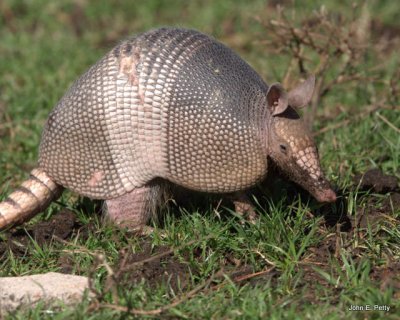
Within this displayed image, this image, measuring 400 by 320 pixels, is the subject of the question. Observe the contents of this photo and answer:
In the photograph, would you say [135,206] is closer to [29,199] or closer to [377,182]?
[29,199]

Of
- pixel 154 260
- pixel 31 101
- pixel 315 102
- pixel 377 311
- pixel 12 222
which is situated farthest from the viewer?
pixel 31 101

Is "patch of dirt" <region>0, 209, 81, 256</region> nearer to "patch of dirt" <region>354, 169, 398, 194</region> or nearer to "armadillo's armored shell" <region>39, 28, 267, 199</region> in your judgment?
"armadillo's armored shell" <region>39, 28, 267, 199</region>

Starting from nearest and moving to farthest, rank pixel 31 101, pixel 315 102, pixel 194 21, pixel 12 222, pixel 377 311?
pixel 377 311
pixel 12 222
pixel 315 102
pixel 31 101
pixel 194 21

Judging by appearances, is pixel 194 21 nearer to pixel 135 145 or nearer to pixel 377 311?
pixel 135 145

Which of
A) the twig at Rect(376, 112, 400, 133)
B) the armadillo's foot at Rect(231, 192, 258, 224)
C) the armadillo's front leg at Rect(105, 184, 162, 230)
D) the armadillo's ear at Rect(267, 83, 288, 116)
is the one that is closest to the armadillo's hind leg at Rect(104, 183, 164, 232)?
the armadillo's front leg at Rect(105, 184, 162, 230)

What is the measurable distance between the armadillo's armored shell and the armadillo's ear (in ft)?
0.34

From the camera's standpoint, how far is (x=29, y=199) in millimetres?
5867

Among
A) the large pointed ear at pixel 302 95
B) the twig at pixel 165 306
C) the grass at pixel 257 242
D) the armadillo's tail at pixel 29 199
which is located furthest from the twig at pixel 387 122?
the armadillo's tail at pixel 29 199

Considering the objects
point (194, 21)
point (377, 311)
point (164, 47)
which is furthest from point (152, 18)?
point (377, 311)

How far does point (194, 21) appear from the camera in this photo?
397 inches

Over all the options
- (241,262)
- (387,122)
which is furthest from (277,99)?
(387,122)

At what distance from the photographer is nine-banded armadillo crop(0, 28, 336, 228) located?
5422 millimetres

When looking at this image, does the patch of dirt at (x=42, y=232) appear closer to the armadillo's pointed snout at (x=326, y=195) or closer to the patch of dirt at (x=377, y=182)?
the armadillo's pointed snout at (x=326, y=195)

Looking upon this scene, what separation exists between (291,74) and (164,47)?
2.38m
